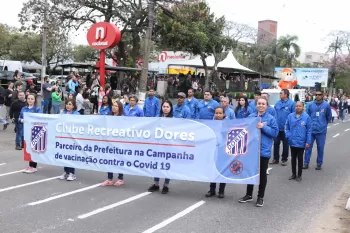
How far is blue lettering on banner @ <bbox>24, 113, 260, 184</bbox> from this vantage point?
663cm

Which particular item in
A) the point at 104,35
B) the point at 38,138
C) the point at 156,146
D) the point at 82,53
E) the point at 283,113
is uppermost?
the point at 82,53

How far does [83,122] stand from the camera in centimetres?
767

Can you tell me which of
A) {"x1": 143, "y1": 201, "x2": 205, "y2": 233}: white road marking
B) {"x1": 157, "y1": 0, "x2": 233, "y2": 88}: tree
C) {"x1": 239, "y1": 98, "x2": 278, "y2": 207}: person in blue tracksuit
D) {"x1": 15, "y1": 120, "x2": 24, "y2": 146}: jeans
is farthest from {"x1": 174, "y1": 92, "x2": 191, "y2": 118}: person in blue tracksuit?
{"x1": 157, "y1": 0, "x2": 233, "y2": 88}: tree

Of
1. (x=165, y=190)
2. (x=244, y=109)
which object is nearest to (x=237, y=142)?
(x=165, y=190)

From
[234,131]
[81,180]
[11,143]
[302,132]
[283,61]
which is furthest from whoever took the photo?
[283,61]

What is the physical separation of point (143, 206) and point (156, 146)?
1.14 meters

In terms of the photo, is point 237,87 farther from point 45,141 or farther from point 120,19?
point 45,141

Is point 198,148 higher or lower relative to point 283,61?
lower

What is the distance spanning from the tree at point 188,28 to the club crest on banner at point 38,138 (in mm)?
17779

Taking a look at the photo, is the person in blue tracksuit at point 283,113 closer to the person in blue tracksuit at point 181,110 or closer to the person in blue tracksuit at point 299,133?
the person in blue tracksuit at point 299,133

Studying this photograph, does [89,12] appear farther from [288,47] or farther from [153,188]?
[288,47]

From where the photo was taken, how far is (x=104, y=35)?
549 inches

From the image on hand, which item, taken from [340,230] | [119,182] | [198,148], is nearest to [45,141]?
[119,182]

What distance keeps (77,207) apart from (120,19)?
77.6ft
